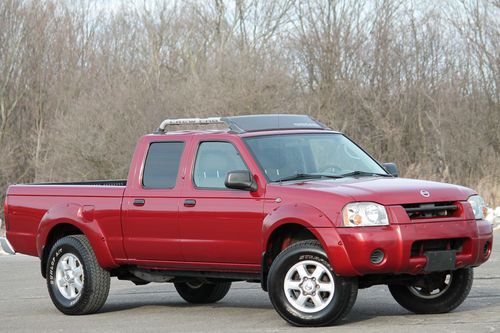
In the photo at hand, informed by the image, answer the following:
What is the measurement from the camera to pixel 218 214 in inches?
389

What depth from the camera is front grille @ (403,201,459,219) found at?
9.04 m

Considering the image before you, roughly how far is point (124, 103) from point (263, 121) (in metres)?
31.2

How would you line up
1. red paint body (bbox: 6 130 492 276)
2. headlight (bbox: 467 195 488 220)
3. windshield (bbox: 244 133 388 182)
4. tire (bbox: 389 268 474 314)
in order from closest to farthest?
red paint body (bbox: 6 130 492 276) → headlight (bbox: 467 195 488 220) → tire (bbox: 389 268 474 314) → windshield (bbox: 244 133 388 182)

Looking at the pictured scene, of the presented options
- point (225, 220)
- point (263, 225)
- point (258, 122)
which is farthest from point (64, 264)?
point (263, 225)

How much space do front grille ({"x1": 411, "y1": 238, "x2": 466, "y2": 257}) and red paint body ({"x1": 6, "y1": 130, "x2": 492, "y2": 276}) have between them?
6cm

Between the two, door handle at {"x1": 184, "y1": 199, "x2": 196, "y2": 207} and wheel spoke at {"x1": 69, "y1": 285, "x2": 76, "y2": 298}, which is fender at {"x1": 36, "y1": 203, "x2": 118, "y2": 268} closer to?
wheel spoke at {"x1": 69, "y1": 285, "x2": 76, "y2": 298}

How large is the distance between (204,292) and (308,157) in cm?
244

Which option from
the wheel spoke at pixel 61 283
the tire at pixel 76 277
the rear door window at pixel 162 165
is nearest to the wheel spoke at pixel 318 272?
the rear door window at pixel 162 165

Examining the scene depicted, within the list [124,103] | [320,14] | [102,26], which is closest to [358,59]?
[320,14]

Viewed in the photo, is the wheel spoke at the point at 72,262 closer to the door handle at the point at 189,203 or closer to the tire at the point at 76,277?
the tire at the point at 76,277

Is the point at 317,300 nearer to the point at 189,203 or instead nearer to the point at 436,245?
the point at 436,245

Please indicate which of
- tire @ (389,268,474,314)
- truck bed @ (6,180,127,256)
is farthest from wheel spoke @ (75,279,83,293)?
tire @ (389,268,474,314)

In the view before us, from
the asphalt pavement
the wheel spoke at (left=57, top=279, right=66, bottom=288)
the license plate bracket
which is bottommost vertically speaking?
the asphalt pavement

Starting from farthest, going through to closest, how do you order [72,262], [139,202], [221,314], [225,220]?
[72,262] < [221,314] < [139,202] < [225,220]
